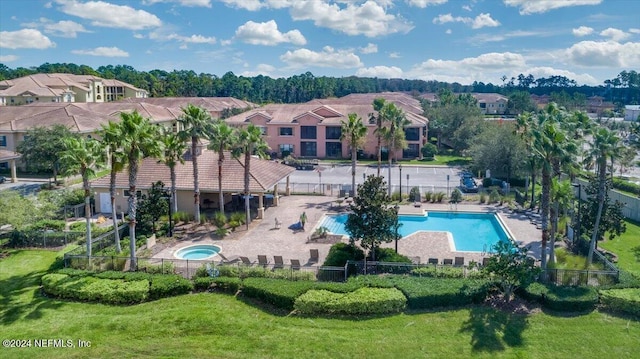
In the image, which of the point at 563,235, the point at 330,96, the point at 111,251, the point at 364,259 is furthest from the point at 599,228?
the point at 330,96

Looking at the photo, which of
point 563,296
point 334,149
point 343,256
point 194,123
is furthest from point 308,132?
point 563,296

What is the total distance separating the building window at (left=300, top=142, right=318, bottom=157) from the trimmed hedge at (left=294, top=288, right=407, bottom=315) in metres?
53.3

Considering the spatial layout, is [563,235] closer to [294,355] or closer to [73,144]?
[294,355]

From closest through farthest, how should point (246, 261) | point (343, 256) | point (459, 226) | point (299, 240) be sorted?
point (343, 256) → point (246, 261) → point (299, 240) → point (459, 226)

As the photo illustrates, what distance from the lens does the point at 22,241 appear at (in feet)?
107

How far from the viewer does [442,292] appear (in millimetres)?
22922

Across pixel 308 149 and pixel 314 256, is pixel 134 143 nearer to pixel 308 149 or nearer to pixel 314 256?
pixel 314 256

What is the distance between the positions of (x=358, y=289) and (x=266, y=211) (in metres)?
19.9

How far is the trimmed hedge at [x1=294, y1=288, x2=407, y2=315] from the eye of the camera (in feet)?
73.7

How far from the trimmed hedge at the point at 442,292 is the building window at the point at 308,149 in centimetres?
5215

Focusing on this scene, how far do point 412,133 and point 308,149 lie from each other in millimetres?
15558

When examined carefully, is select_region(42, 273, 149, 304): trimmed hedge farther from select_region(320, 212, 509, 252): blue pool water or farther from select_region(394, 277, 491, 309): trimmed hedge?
select_region(320, 212, 509, 252): blue pool water

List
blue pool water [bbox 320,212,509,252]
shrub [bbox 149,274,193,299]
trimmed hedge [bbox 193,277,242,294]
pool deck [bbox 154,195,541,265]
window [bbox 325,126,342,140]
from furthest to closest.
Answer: window [bbox 325,126,342,140] → blue pool water [bbox 320,212,509,252] → pool deck [bbox 154,195,541,265] → trimmed hedge [bbox 193,277,242,294] → shrub [bbox 149,274,193,299]

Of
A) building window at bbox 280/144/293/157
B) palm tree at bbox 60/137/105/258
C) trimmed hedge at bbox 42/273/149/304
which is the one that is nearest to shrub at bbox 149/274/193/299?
trimmed hedge at bbox 42/273/149/304
